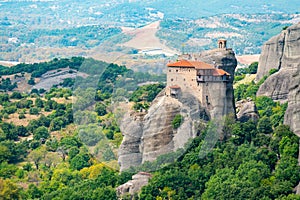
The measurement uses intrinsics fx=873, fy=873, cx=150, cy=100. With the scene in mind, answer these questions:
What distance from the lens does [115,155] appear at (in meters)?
43.8

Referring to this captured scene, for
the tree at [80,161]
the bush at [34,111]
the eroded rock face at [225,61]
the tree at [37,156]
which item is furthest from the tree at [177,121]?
the bush at [34,111]

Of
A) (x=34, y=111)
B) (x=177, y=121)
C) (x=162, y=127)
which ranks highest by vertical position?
(x=177, y=121)

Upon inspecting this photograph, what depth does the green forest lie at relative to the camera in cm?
3891

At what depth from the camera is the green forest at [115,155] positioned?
3891 cm

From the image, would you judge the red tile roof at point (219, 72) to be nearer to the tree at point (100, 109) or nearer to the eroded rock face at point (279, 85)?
the eroded rock face at point (279, 85)

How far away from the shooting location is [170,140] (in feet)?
138

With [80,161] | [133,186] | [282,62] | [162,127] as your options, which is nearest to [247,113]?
[162,127]

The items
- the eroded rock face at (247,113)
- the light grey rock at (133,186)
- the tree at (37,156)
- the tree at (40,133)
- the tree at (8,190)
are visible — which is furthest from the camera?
the tree at (40,133)

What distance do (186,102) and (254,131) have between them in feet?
Result: 12.5

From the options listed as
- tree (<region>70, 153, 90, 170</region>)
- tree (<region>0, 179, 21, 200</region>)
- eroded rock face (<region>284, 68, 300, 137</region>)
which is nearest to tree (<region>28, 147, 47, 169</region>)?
tree (<region>70, 153, 90, 170</region>)

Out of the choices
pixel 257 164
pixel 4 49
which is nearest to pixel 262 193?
pixel 257 164

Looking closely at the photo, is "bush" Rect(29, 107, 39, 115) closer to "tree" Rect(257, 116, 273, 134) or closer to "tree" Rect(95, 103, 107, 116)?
"tree" Rect(95, 103, 107, 116)

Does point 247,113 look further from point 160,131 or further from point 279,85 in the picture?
point 279,85

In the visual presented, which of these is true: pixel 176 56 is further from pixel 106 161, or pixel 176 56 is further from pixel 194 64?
pixel 106 161
